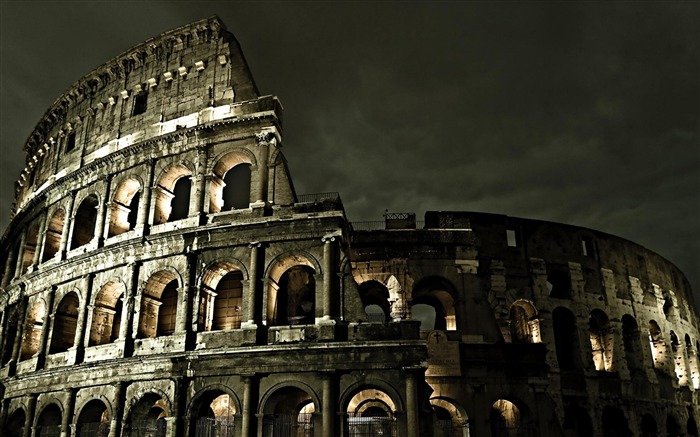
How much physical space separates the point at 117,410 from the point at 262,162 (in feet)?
27.9

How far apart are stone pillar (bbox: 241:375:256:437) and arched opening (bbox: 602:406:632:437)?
14706 mm

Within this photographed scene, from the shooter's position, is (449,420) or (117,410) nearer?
(117,410)

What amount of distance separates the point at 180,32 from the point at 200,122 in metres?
4.34

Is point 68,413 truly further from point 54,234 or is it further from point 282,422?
point 54,234

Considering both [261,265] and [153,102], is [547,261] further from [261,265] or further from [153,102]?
[153,102]

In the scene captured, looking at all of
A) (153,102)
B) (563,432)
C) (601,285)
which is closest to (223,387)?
(153,102)

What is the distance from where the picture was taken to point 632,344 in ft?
81.0

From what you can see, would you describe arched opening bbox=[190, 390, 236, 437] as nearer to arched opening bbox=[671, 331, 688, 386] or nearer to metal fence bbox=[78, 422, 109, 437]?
metal fence bbox=[78, 422, 109, 437]

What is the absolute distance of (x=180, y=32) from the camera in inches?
829

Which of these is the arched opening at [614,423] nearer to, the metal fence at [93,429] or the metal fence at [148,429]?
the metal fence at [148,429]

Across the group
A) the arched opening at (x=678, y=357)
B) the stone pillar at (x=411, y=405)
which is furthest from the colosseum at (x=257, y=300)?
the arched opening at (x=678, y=357)

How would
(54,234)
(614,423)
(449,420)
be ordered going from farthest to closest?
(614,423)
(54,234)
(449,420)

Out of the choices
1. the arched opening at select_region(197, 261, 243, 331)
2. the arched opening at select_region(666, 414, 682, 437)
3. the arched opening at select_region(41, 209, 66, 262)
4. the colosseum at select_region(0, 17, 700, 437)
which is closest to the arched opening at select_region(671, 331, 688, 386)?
the colosseum at select_region(0, 17, 700, 437)

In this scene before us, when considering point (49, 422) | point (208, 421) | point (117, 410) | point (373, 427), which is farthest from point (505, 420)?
point (49, 422)
